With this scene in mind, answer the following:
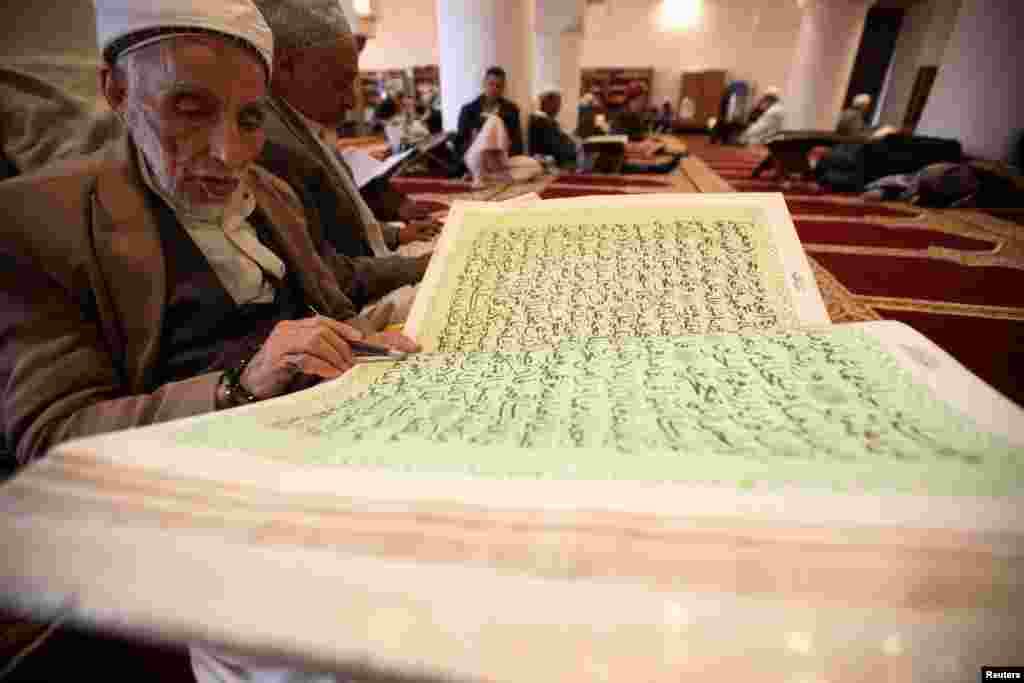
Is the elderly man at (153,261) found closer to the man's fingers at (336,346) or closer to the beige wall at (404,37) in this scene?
the man's fingers at (336,346)

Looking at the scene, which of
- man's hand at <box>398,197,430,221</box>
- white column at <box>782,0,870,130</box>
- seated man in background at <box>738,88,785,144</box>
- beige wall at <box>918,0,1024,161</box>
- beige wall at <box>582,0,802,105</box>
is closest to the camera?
man's hand at <box>398,197,430,221</box>

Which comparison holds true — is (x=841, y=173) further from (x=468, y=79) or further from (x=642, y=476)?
(x=642, y=476)

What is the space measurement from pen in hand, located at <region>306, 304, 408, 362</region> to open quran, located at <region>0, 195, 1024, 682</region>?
0.09 meters

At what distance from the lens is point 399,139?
3.31 meters

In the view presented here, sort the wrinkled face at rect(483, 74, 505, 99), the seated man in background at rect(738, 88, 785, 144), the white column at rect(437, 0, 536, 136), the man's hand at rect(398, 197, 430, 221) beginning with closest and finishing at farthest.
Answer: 1. the man's hand at rect(398, 197, 430, 221)
2. the wrinkled face at rect(483, 74, 505, 99)
3. the white column at rect(437, 0, 536, 136)
4. the seated man in background at rect(738, 88, 785, 144)

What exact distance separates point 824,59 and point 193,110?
25.1 ft

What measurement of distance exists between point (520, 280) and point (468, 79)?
354cm

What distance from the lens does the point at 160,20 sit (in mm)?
421

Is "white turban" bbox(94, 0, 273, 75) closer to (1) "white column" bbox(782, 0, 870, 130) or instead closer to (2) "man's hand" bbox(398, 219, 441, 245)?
(2) "man's hand" bbox(398, 219, 441, 245)

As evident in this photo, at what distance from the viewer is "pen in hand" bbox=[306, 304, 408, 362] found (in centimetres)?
41

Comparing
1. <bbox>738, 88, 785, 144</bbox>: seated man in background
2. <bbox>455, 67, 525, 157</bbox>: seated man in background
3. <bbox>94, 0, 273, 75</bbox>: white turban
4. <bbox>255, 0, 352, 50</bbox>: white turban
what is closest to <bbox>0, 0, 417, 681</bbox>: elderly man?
<bbox>94, 0, 273, 75</bbox>: white turban

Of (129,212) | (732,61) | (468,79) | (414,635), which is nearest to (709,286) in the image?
(414,635)

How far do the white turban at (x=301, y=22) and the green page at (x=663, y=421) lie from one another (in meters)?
0.84

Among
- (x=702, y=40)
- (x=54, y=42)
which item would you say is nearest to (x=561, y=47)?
(x=702, y=40)
